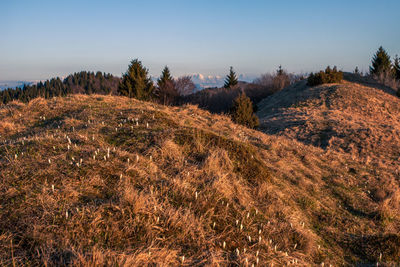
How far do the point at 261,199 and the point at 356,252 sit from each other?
1.73 metres

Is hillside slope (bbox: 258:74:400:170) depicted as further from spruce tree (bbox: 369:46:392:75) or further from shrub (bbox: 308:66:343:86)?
spruce tree (bbox: 369:46:392:75)

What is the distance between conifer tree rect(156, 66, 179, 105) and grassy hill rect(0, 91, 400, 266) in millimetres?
37126

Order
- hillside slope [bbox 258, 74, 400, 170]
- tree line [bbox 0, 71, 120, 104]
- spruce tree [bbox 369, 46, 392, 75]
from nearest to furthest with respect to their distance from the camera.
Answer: hillside slope [bbox 258, 74, 400, 170], spruce tree [bbox 369, 46, 392, 75], tree line [bbox 0, 71, 120, 104]

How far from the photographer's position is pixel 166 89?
145ft

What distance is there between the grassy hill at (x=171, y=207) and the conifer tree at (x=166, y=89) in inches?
1462

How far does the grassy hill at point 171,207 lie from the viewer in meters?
2.79

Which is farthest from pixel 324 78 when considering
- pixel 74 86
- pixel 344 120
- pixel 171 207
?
pixel 74 86

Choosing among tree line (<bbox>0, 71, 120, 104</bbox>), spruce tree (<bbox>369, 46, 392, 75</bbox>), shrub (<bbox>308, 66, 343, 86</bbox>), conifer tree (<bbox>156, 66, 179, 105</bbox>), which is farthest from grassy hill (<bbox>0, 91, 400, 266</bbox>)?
tree line (<bbox>0, 71, 120, 104</bbox>)

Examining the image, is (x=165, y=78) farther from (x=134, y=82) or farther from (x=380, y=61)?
(x=380, y=61)

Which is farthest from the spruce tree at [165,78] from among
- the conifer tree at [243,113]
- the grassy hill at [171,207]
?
the grassy hill at [171,207]

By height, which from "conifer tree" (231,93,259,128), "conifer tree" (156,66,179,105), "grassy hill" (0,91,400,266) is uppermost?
"conifer tree" (156,66,179,105)

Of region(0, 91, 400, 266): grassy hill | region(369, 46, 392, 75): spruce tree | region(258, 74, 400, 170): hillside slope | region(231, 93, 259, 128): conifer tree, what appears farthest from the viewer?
region(369, 46, 392, 75): spruce tree

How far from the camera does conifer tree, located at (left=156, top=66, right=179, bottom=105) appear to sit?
1709 inches

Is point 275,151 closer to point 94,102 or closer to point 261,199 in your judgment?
point 261,199
